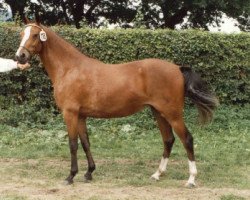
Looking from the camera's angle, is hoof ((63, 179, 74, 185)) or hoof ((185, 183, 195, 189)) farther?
hoof ((63, 179, 74, 185))

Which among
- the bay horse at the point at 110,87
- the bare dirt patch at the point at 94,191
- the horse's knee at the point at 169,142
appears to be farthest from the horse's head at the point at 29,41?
the horse's knee at the point at 169,142

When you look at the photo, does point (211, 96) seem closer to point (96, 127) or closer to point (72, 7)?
point (96, 127)

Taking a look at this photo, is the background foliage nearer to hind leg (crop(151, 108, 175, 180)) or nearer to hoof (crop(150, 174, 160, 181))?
hind leg (crop(151, 108, 175, 180))

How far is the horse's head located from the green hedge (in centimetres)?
456

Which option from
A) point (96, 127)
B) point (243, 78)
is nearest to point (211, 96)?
point (96, 127)

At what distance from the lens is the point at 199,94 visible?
738 cm

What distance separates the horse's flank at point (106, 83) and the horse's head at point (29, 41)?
0.16 metres

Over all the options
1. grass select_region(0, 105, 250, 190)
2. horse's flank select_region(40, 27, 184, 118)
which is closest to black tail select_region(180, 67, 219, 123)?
horse's flank select_region(40, 27, 184, 118)

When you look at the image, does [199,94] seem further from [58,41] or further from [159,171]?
[58,41]

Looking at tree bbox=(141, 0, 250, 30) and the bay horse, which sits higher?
tree bbox=(141, 0, 250, 30)

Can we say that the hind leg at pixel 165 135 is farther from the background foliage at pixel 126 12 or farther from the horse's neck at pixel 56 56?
the background foliage at pixel 126 12

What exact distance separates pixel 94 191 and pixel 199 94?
198 cm

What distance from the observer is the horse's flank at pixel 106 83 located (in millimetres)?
7316

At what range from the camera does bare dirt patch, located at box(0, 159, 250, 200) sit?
6.55 meters
